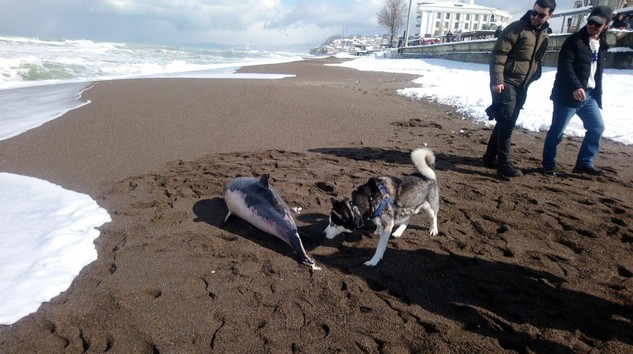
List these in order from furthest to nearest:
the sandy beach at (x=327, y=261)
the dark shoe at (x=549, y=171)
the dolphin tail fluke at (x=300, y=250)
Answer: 1. the dark shoe at (x=549, y=171)
2. the dolphin tail fluke at (x=300, y=250)
3. the sandy beach at (x=327, y=261)

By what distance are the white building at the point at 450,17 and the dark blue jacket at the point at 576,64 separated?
10038cm

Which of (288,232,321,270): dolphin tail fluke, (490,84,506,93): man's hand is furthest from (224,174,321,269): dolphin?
(490,84,506,93): man's hand

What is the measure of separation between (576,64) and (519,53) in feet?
2.82

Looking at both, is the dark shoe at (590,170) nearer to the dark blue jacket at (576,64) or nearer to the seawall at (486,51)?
the dark blue jacket at (576,64)

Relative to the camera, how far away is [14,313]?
313cm

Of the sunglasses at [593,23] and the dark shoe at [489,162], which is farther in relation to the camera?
the dark shoe at [489,162]

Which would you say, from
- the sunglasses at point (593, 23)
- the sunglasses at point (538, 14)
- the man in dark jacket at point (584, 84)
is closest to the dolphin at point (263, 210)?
the sunglasses at point (538, 14)

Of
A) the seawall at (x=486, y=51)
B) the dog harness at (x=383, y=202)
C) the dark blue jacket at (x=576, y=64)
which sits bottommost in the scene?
the dog harness at (x=383, y=202)

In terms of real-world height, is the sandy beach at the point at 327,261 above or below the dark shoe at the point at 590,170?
below

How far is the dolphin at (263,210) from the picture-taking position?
4008 mm

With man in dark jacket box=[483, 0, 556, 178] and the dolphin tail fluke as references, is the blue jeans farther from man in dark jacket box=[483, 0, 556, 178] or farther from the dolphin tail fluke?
the dolphin tail fluke

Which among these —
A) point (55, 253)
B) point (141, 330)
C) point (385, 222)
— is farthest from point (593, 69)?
point (55, 253)

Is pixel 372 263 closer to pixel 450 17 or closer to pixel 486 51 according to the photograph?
pixel 486 51

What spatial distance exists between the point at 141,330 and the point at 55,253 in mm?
1813
